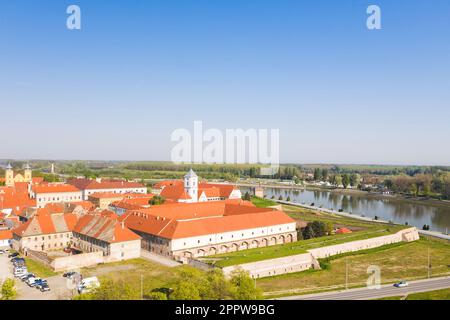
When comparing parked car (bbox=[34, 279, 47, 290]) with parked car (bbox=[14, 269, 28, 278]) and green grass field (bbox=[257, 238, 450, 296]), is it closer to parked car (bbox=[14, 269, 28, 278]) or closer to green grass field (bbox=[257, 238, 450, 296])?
parked car (bbox=[14, 269, 28, 278])

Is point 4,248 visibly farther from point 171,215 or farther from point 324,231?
point 324,231

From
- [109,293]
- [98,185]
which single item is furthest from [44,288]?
[98,185]

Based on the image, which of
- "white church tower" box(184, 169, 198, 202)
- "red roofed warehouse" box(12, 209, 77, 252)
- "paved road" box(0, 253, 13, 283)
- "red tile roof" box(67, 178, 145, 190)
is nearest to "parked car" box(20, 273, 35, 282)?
"paved road" box(0, 253, 13, 283)

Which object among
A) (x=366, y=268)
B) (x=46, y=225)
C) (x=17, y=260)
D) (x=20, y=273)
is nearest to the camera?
(x=20, y=273)

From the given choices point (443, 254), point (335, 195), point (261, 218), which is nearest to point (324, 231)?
point (261, 218)

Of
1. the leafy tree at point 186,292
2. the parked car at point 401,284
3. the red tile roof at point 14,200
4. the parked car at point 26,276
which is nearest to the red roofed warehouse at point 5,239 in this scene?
the parked car at point 26,276

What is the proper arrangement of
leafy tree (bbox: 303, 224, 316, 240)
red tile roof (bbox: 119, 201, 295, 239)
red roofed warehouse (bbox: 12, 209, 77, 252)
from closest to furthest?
red roofed warehouse (bbox: 12, 209, 77, 252)
red tile roof (bbox: 119, 201, 295, 239)
leafy tree (bbox: 303, 224, 316, 240)

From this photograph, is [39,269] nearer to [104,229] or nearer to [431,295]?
[104,229]

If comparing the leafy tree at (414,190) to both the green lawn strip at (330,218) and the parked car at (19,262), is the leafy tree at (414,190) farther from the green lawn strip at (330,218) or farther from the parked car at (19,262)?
the parked car at (19,262)
